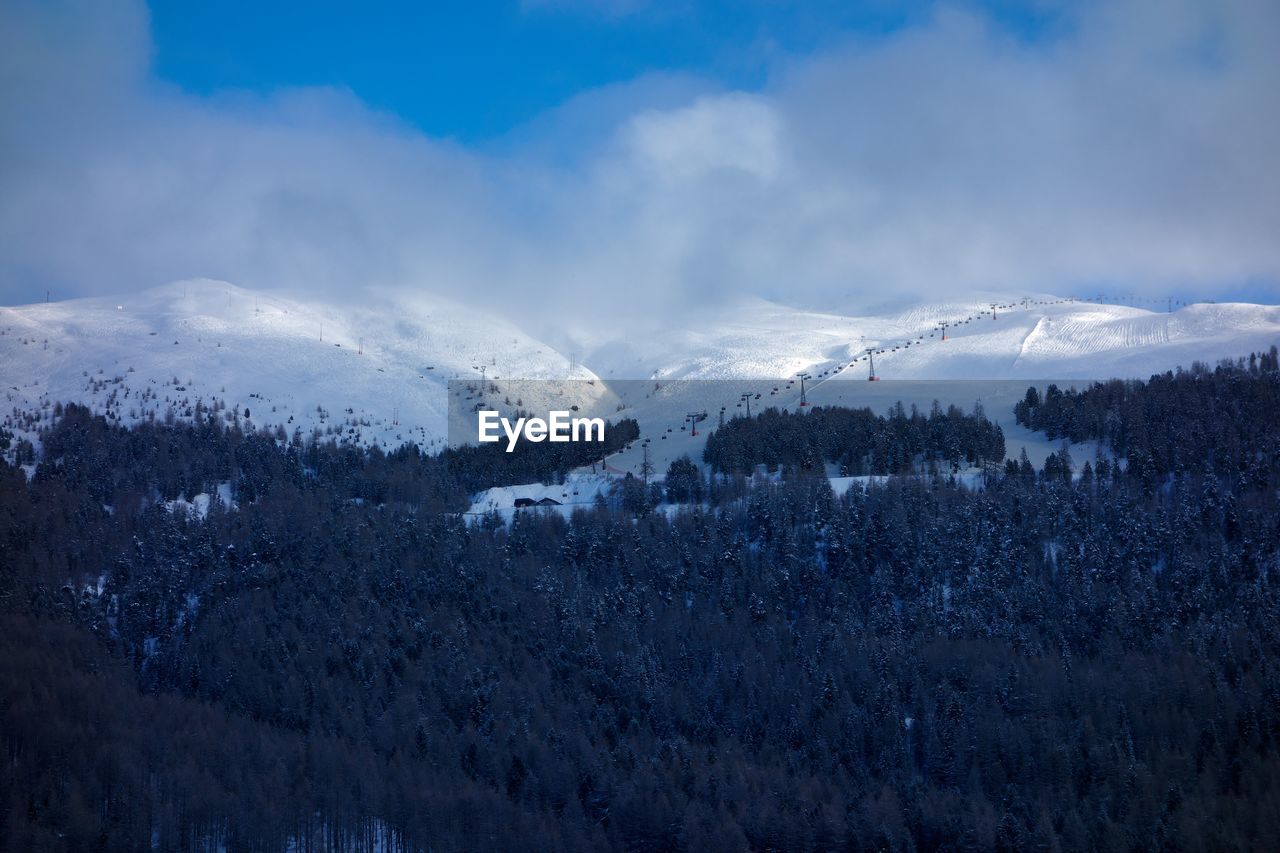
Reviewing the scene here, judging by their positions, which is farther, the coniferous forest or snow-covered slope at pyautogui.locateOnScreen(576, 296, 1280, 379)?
snow-covered slope at pyautogui.locateOnScreen(576, 296, 1280, 379)

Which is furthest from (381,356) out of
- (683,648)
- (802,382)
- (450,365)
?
(683,648)

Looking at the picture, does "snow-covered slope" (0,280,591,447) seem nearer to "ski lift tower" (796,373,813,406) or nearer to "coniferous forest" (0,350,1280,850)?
"coniferous forest" (0,350,1280,850)

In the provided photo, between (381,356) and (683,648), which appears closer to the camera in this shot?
(683,648)

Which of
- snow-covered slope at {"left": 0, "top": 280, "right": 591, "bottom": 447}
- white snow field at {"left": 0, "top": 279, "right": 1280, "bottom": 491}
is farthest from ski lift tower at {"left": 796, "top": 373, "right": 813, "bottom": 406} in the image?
snow-covered slope at {"left": 0, "top": 280, "right": 591, "bottom": 447}

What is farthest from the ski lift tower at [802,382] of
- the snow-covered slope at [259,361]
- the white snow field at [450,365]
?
the snow-covered slope at [259,361]

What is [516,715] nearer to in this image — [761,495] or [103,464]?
[761,495]

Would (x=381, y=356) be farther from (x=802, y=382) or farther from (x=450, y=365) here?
(x=802, y=382)
